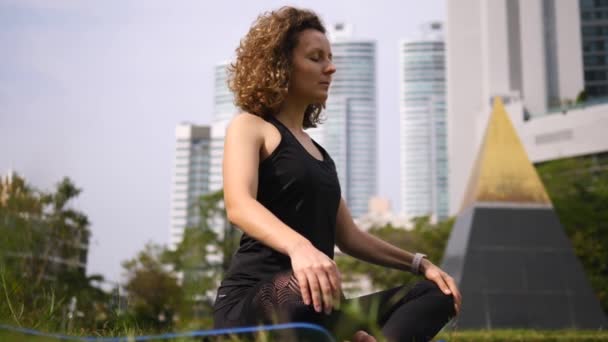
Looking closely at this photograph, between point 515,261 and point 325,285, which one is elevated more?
point 325,285

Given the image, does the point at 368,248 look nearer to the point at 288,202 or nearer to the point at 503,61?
the point at 288,202

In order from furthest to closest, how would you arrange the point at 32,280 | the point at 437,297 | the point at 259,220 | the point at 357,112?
the point at 357,112
the point at 32,280
the point at 437,297
the point at 259,220

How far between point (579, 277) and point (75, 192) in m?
16.1

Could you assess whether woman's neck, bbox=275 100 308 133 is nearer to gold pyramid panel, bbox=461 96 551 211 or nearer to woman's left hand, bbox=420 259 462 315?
woman's left hand, bbox=420 259 462 315

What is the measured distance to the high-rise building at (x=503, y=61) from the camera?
4247 cm

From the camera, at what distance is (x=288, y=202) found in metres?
1.74

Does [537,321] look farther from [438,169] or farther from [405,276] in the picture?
[438,169]

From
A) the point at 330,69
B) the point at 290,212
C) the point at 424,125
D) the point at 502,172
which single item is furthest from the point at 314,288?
the point at 424,125

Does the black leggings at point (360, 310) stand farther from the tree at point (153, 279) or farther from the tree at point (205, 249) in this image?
the tree at point (153, 279)

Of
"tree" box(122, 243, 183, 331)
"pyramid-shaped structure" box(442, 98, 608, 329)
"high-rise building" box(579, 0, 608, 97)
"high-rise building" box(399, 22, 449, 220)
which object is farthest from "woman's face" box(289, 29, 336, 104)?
"high-rise building" box(399, 22, 449, 220)

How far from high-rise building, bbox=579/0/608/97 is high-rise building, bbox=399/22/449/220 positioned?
6023 cm

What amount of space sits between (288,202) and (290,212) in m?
0.02

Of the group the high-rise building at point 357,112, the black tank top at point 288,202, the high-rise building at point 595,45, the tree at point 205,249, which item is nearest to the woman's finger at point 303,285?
the black tank top at point 288,202

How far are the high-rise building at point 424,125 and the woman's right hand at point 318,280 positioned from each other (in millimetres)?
103127
